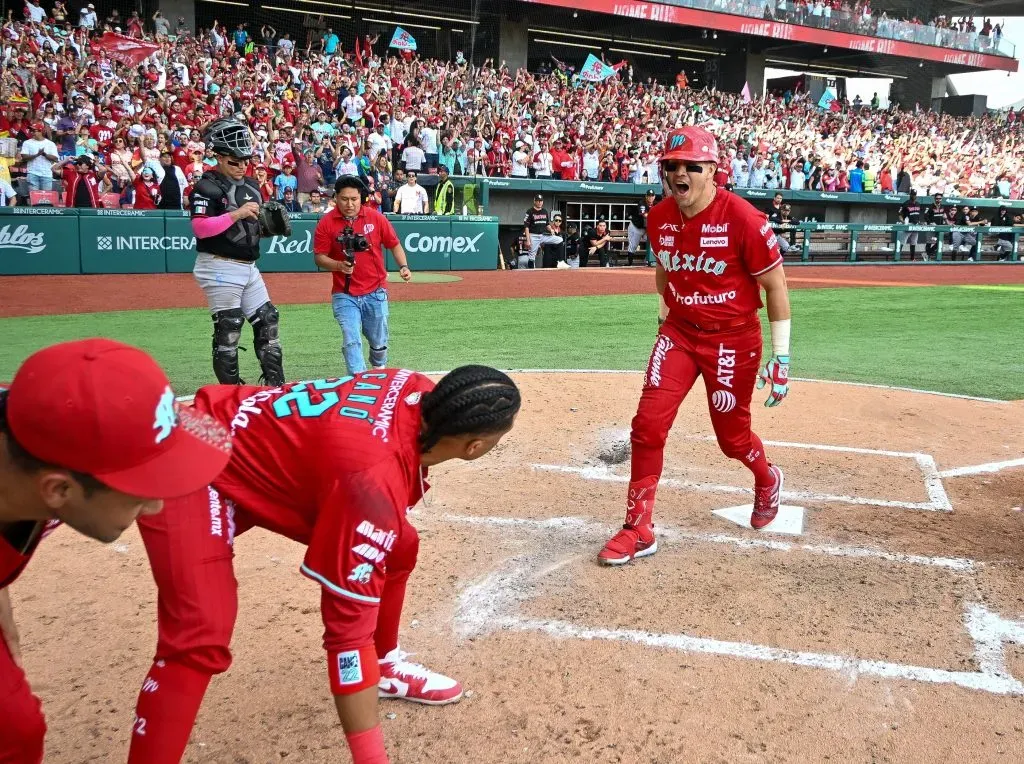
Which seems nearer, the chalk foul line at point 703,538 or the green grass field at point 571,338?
the chalk foul line at point 703,538

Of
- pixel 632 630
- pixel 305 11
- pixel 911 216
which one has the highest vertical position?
pixel 305 11

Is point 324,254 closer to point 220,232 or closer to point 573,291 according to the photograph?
point 220,232

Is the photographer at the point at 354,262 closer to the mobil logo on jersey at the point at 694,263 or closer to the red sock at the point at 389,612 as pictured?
the mobil logo on jersey at the point at 694,263

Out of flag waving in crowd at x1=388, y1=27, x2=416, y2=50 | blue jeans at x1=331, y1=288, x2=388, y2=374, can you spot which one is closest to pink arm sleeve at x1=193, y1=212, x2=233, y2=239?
blue jeans at x1=331, y1=288, x2=388, y2=374

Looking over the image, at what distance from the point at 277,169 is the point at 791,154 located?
1967cm

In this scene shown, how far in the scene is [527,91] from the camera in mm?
30531

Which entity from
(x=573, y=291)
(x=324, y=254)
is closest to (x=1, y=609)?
(x=324, y=254)

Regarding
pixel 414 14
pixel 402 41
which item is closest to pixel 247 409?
pixel 402 41

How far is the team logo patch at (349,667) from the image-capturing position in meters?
2.33

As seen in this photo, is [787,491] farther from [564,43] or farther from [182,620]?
→ [564,43]

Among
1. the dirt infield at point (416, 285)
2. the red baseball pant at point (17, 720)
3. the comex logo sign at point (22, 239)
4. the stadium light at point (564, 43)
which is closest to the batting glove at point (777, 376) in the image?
the red baseball pant at point (17, 720)

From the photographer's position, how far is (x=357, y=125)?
77.6 feet

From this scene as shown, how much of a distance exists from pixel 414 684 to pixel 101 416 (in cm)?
191

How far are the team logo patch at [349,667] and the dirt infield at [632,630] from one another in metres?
0.74
